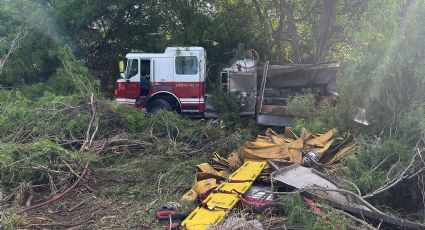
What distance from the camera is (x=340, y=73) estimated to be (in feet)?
26.4

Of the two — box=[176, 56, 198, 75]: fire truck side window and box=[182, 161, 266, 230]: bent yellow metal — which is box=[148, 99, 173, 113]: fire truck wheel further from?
box=[182, 161, 266, 230]: bent yellow metal

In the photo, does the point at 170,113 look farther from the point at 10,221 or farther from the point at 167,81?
the point at 10,221

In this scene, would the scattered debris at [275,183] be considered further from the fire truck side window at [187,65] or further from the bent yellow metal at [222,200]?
the fire truck side window at [187,65]

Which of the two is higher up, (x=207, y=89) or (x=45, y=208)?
(x=207, y=89)

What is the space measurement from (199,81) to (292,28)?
12.7ft

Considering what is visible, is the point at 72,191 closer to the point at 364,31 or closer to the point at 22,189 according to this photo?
the point at 22,189

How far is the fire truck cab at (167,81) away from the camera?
1383 centimetres

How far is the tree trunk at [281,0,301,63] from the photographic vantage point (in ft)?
50.6

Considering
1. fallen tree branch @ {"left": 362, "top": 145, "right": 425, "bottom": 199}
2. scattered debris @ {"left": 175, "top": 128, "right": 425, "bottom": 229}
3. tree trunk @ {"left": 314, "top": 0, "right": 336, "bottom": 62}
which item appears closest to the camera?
scattered debris @ {"left": 175, "top": 128, "right": 425, "bottom": 229}

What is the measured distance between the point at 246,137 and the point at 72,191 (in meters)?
3.97

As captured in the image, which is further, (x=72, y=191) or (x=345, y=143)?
(x=345, y=143)

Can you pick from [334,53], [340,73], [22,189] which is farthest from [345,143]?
[334,53]

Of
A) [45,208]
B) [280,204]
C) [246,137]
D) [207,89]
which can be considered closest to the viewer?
[280,204]

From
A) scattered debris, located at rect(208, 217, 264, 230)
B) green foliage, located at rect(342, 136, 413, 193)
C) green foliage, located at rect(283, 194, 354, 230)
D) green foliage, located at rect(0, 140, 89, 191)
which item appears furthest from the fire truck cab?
scattered debris, located at rect(208, 217, 264, 230)
